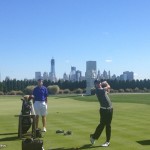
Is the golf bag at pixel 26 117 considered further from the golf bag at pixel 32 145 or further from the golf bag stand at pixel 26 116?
the golf bag at pixel 32 145

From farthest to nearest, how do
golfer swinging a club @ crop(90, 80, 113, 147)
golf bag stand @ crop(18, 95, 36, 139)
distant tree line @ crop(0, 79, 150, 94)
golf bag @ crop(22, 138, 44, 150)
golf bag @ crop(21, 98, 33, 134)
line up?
1. distant tree line @ crop(0, 79, 150, 94)
2. golf bag @ crop(21, 98, 33, 134)
3. golf bag stand @ crop(18, 95, 36, 139)
4. golfer swinging a club @ crop(90, 80, 113, 147)
5. golf bag @ crop(22, 138, 44, 150)

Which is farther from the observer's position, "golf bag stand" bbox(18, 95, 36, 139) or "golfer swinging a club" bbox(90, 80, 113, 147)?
"golf bag stand" bbox(18, 95, 36, 139)

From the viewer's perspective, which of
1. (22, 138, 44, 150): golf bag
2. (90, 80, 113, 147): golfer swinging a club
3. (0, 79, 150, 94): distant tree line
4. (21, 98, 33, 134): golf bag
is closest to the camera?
(22, 138, 44, 150): golf bag

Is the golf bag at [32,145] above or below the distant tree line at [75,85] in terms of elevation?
below

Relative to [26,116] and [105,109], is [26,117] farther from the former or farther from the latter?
[105,109]

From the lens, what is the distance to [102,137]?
618 inches

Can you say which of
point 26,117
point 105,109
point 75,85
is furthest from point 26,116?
point 75,85

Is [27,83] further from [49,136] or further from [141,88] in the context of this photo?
[49,136]

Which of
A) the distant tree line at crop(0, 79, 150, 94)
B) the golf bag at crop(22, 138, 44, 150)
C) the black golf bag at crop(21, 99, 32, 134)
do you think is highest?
the distant tree line at crop(0, 79, 150, 94)

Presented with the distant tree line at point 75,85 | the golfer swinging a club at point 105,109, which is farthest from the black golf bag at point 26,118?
the distant tree line at point 75,85

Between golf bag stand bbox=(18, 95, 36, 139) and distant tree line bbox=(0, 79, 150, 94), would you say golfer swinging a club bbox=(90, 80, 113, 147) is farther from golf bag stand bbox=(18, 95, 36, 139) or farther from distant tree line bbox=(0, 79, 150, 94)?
distant tree line bbox=(0, 79, 150, 94)

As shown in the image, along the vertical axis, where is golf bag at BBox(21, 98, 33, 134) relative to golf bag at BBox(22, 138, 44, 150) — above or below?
above

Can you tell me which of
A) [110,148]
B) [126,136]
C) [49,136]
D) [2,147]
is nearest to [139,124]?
[126,136]

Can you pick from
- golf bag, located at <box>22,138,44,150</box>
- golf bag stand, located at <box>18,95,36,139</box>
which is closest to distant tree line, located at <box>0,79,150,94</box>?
golf bag stand, located at <box>18,95,36,139</box>
